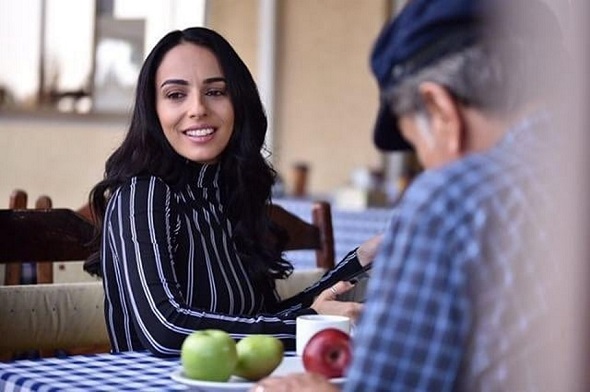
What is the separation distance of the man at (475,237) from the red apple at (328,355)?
1.55ft

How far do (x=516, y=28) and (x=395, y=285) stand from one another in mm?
270

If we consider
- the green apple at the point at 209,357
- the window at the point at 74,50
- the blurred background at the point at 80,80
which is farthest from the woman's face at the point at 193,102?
the window at the point at 74,50

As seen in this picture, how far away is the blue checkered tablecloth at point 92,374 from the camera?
188 cm

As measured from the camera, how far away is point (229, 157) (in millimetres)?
2627

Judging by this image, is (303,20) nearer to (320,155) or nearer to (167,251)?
(320,155)

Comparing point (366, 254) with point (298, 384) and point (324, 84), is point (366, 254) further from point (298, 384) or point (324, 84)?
point (324, 84)

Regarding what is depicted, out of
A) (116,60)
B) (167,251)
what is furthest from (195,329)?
(116,60)

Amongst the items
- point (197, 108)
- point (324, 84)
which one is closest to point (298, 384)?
point (197, 108)

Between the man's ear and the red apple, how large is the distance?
50cm

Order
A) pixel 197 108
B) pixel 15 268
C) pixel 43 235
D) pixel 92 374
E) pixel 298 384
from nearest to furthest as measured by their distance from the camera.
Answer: pixel 298 384 → pixel 92 374 → pixel 197 108 → pixel 43 235 → pixel 15 268

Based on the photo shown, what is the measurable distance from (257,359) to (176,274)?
56 cm

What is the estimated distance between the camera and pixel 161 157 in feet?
8.22

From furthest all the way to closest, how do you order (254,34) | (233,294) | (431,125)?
(254,34) < (233,294) < (431,125)

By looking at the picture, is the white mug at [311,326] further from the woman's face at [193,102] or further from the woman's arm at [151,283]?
the woman's face at [193,102]
